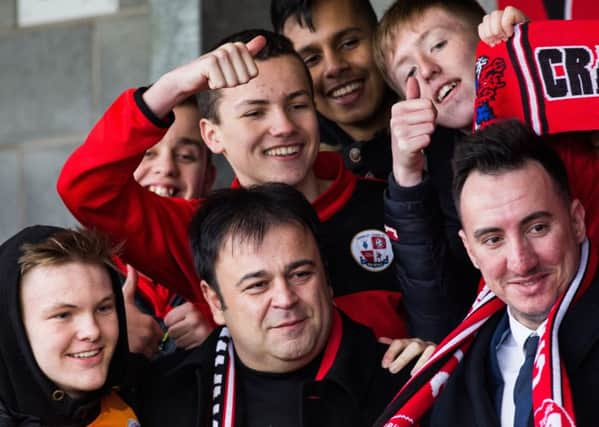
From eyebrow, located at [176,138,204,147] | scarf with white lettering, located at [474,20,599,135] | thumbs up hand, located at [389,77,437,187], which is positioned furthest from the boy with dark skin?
scarf with white lettering, located at [474,20,599,135]

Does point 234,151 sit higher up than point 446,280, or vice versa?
point 234,151

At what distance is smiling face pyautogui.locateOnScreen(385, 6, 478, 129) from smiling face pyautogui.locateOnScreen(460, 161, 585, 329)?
0.66 metres

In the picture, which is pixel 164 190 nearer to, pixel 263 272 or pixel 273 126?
pixel 273 126

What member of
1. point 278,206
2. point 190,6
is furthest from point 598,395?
point 190,6

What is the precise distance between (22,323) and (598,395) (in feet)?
4.88

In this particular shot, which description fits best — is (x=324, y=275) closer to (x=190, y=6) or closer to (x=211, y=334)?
(x=211, y=334)

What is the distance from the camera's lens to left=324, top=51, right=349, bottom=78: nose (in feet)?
14.9

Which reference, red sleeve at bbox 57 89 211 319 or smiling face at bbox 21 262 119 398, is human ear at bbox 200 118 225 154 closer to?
red sleeve at bbox 57 89 211 319

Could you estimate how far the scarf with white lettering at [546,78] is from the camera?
11.0 feet

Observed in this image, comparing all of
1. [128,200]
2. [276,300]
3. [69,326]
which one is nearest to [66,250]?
[69,326]

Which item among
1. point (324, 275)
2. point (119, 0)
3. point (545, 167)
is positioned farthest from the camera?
point (119, 0)

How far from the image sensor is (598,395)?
305 centimetres

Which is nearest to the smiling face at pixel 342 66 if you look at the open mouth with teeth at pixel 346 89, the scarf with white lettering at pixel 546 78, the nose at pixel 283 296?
the open mouth with teeth at pixel 346 89

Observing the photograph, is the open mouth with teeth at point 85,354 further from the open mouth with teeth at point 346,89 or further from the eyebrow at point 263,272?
the open mouth with teeth at point 346,89
